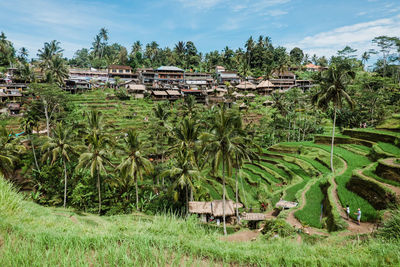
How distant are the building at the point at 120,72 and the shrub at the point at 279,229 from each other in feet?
278

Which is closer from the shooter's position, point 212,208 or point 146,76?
point 212,208

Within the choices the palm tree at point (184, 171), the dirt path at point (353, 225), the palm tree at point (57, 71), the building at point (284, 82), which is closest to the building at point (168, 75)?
the palm tree at point (57, 71)

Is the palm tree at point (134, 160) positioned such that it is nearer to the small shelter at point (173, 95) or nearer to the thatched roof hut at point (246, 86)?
the small shelter at point (173, 95)

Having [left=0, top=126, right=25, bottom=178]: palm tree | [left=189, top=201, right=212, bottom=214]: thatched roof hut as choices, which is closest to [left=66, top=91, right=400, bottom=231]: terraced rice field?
[left=189, top=201, right=212, bottom=214]: thatched roof hut

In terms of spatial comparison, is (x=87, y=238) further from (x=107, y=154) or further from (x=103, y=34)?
(x=103, y=34)

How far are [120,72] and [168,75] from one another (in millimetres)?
20977

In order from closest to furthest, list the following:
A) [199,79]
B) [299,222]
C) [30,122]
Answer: [299,222], [30,122], [199,79]

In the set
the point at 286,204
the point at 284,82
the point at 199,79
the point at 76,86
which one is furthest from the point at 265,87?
the point at 76,86

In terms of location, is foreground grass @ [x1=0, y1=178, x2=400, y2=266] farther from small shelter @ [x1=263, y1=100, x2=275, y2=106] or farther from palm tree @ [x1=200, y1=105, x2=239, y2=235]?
small shelter @ [x1=263, y1=100, x2=275, y2=106]

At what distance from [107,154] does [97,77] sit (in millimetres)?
73609

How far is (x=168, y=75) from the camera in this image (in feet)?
281

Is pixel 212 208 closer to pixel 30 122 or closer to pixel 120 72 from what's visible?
pixel 30 122

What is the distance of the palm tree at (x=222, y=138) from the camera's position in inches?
647

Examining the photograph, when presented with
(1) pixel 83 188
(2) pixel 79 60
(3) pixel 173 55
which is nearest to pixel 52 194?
(1) pixel 83 188
